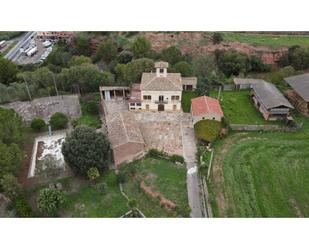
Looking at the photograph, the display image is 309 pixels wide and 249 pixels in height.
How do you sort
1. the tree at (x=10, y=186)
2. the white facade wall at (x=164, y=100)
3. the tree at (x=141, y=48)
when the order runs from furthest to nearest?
the tree at (x=141, y=48) → the white facade wall at (x=164, y=100) → the tree at (x=10, y=186)

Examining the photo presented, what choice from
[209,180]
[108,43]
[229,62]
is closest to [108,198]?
[209,180]

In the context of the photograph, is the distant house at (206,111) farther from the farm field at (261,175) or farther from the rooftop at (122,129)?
the rooftop at (122,129)

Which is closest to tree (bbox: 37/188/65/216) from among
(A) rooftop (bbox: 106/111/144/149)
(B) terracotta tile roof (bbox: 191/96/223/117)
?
(A) rooftop (bbox: 106/111/144/149)

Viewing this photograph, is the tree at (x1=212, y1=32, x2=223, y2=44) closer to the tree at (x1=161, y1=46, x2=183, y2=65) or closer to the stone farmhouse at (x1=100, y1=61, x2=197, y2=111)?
the tree at (x1=161, y1=46, x2=183, y2=65)

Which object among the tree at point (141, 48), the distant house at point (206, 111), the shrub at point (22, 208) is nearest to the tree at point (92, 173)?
the shrub at point (22, 208)

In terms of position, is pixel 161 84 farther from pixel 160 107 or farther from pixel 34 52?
pixel 34 52

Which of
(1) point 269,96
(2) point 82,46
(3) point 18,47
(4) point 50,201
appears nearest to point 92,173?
(4) point 50,201
